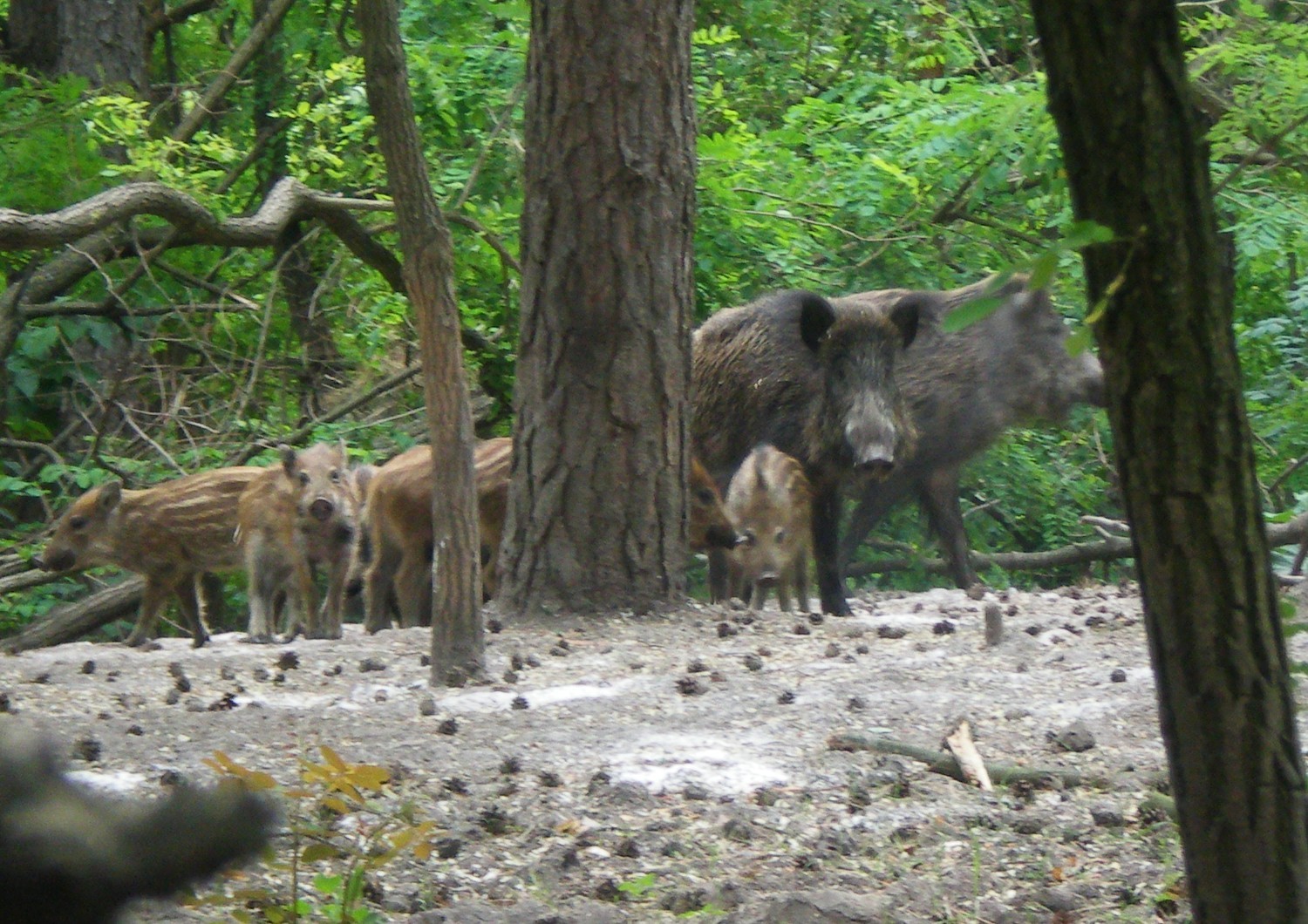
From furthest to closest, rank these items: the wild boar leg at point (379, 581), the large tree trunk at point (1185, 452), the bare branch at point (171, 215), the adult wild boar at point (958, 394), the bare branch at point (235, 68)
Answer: the bare branch at point (235, 68), the adult wild boar at point (958, 394), the wild boar leg at point (379, 581), the bare branch at point (171, 215), the large tree trunk at point (1185, 452)

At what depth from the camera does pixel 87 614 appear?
9570mm

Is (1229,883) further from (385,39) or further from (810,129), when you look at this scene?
(810,129)

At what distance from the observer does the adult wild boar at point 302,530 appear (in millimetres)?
8125

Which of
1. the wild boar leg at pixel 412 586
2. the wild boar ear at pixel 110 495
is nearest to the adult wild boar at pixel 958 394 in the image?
the wild boar leg at pixel 412 586

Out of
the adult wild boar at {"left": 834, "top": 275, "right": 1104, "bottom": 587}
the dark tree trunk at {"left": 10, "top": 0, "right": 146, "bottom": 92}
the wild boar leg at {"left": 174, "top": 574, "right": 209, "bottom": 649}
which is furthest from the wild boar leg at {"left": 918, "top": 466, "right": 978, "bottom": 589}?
the dark tree trunk at {"left": 10, "top": 0, "right": 146, "bottom": 92}

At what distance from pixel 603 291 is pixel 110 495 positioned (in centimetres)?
318

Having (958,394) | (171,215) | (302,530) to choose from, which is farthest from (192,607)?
(958,394)

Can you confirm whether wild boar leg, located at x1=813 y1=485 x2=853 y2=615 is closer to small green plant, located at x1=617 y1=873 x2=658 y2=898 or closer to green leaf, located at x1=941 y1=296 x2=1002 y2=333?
small green plant, located at x1=617 y1=873 x2=658 y2=898

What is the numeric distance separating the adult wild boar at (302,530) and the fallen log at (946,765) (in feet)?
12.6

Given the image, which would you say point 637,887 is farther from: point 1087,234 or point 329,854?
point 1087,234

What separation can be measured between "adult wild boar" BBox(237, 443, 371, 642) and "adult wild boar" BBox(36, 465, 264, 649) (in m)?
0.21

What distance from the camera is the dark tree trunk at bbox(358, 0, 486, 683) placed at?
5297mm

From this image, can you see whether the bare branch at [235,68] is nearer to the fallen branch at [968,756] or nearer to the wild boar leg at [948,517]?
the wild boar leg at [948,517]

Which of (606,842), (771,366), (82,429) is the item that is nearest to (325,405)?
(82,429)
